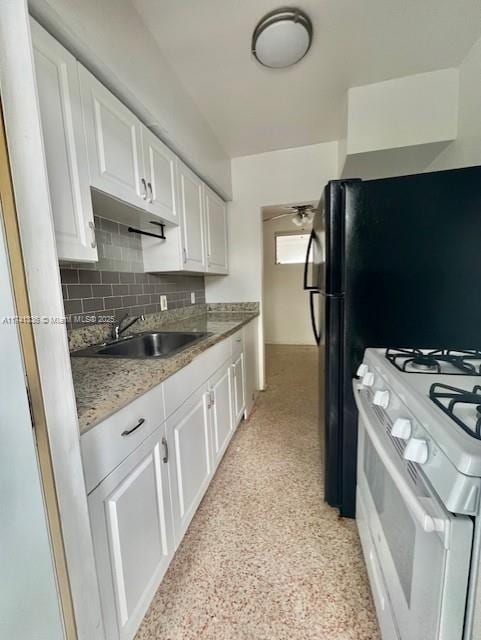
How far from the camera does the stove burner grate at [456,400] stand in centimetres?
47

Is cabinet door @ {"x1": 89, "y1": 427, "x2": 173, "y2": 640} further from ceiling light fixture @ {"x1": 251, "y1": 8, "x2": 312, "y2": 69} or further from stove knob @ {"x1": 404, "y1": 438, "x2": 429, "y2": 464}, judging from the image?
ceiling light fixture @ {"x1": 251, "y1": 8, "x2": 312, "y2": 69}

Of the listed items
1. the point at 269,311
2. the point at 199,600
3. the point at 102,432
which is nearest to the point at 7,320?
the point at 102,432

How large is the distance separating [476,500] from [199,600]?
119 centimetres

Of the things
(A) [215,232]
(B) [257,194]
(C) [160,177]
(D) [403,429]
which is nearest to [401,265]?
(D) [403,429]

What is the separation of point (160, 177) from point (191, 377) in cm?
116

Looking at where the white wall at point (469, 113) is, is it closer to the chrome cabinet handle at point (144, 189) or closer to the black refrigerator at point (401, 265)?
the black refrigerator at point (401, 265)

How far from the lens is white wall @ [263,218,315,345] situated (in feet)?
17.3

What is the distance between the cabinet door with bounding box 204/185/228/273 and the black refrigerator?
4.49 feet

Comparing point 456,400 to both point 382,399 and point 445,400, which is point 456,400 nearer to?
point 445,400

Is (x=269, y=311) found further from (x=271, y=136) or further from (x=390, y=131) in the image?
(x=390, y=131)

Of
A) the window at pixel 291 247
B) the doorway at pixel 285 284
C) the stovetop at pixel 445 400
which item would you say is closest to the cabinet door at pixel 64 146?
the stovetop at pixel 445 400

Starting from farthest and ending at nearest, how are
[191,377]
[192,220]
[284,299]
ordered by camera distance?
[284,299], [192,220], [191,377]

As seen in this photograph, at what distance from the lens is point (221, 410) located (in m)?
1.80

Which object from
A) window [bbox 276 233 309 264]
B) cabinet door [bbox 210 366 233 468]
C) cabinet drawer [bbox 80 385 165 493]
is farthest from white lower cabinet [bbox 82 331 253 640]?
window [bbox 276 233 309 264]
